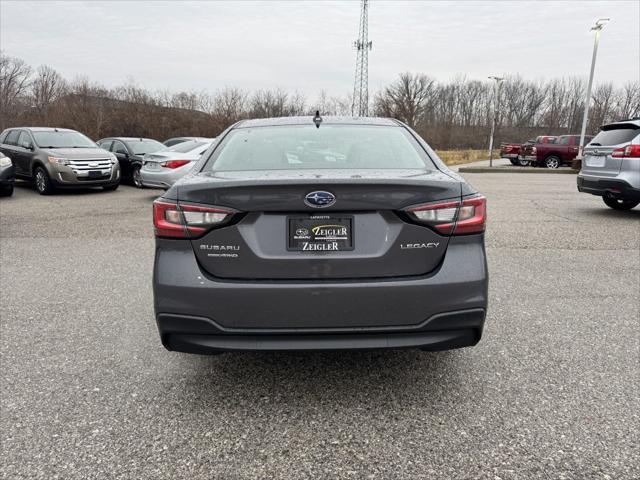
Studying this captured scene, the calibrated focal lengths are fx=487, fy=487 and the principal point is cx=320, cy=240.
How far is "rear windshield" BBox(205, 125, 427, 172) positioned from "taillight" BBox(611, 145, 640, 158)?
22.3ft

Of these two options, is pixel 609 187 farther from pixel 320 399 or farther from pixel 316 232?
pixel 316 232

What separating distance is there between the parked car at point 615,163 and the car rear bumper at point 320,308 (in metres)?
7.51

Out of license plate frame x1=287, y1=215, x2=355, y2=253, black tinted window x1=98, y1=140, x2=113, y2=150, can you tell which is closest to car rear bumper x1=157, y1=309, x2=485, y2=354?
license plate frame x1=287, y1=215, x2=355, y2=253

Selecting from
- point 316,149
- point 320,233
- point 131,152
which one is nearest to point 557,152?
point 131,152

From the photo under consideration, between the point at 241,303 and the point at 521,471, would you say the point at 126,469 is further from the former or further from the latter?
the point at 521,471

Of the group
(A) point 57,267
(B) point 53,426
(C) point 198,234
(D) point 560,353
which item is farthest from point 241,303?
(A) point 57,267

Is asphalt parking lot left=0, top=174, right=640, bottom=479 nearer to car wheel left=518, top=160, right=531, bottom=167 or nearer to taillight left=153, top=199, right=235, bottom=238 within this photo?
taillight left=153, top=199, right=235, bottom=238

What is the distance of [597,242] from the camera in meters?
7.11

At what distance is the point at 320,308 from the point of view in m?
A: 2.36

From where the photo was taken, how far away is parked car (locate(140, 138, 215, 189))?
1063 centimetres

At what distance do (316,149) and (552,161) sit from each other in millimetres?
28710

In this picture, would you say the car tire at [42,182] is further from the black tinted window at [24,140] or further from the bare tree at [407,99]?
the bare tree at [407,99]

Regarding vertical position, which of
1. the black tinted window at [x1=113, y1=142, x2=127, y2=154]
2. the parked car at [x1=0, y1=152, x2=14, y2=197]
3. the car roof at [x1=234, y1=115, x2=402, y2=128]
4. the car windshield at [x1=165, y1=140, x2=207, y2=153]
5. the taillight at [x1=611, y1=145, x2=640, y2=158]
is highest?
the car roof at [x1=234, y1=115, x2=402, y2=128]

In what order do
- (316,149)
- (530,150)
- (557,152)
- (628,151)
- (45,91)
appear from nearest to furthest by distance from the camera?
1. (316,149)
2. (628,151)
3. (557,152)
4. (530,150)
5. (45,91)
